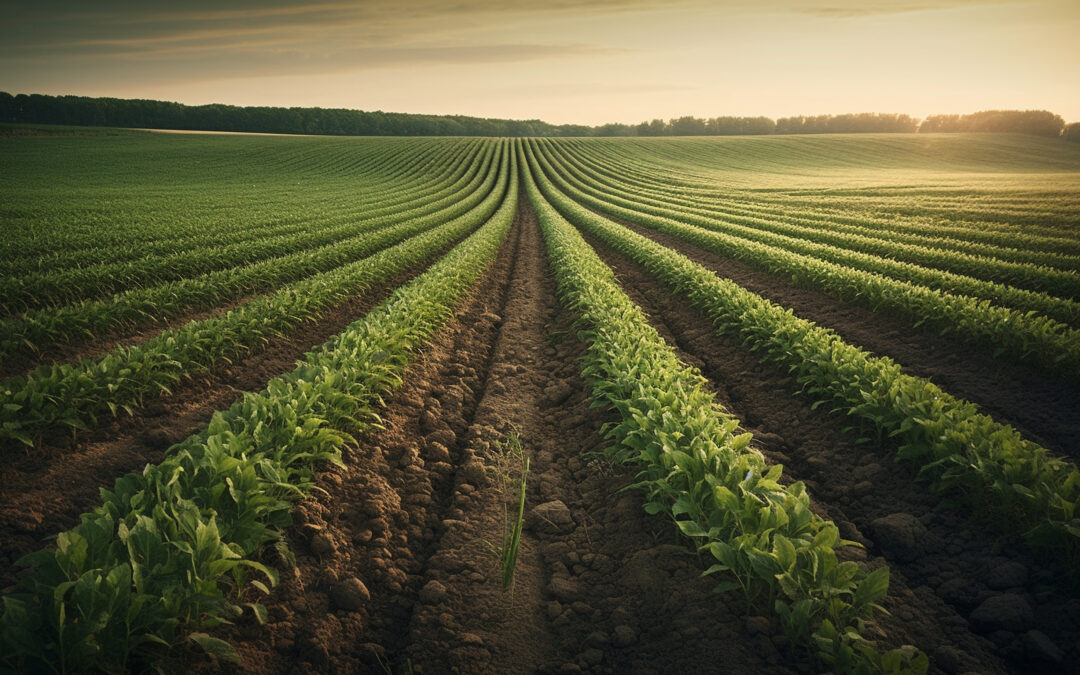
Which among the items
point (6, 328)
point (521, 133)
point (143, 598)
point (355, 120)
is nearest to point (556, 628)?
point (143, 598)

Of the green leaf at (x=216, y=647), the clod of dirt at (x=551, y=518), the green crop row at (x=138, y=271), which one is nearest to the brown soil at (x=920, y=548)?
the clod of dirt at (x=551, y=518)

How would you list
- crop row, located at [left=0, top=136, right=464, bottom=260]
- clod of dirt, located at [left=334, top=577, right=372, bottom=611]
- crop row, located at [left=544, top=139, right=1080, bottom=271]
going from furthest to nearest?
crop row, located at [left=0, top=136, right=464, bottom=260]
crop row, located at [left=544, top=139, right=1080, bottom=271]
clod of dirt, located at [left=334, top=577, right=372, bottom=611]

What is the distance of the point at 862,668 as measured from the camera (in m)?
2.48

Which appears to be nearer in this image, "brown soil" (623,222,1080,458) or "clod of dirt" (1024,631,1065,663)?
"clod of dirt" (1024,631,1065,663)

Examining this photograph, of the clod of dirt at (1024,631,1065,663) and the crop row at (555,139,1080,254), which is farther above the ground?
the crop row at (555,139,1080,254)

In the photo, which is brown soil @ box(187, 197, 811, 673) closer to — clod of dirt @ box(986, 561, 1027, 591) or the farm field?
the farm field

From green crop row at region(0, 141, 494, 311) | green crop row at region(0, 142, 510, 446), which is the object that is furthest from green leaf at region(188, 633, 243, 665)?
green crop row at region(0, 141, 494, 311)

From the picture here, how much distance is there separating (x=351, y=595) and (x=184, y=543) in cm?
119

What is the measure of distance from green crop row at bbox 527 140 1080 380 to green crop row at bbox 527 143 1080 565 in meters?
2.19

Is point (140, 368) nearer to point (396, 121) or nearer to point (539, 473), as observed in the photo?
point (539, 473)

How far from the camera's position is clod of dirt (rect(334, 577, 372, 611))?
11.2 ft

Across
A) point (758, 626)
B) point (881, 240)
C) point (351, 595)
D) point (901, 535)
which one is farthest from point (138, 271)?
point (881, 240)

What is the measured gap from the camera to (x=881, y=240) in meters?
18.5

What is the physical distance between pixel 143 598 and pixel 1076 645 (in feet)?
18.2
